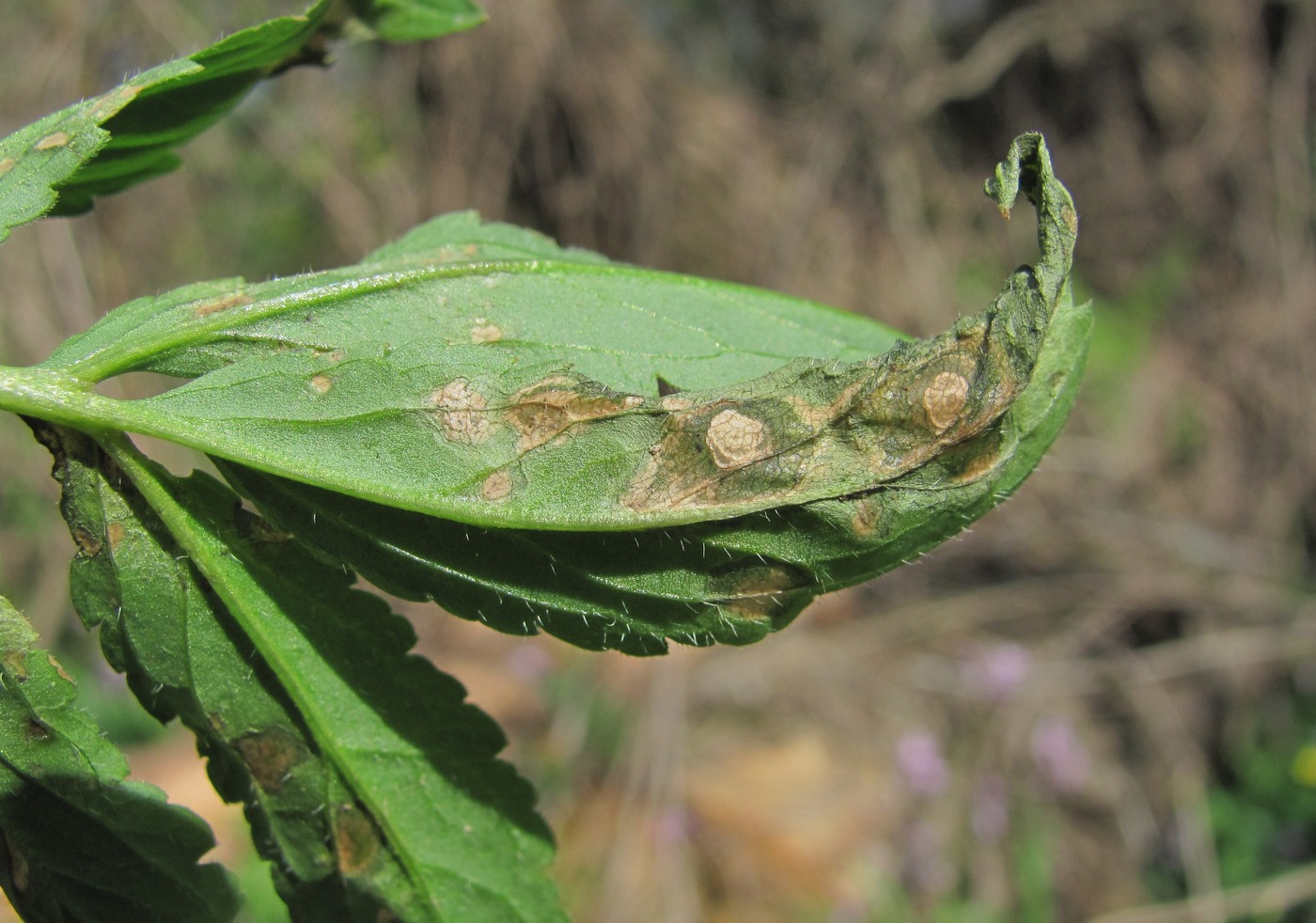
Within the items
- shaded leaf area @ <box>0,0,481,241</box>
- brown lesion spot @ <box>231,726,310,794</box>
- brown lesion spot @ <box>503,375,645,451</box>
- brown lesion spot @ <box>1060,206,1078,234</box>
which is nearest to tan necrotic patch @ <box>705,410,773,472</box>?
brown lesion spot @ <box>503,375,645,451</box>

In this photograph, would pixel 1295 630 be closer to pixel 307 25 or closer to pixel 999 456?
pixel 999 456

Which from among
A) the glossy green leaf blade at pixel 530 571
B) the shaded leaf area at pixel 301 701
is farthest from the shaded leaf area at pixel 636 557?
the shaded leaf area at pixel 301 701

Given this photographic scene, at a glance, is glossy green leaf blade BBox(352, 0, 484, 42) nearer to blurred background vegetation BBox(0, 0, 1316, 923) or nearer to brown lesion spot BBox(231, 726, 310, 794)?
brown lesion spot BBox(231, 726, 310, 794)

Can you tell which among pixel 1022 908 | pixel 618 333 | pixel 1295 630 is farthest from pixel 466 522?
pixel 1295 630

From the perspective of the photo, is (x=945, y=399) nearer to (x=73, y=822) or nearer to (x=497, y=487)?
(x=497, y=487)

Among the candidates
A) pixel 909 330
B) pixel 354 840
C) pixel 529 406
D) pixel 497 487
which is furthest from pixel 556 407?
pixel 909 330
